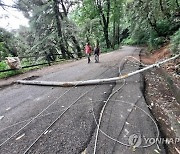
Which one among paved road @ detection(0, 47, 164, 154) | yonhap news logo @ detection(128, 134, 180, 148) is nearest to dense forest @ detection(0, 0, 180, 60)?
paved road @ detection(0, 47, 164, 154)

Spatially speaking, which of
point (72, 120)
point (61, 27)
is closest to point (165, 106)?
point (72, 120)

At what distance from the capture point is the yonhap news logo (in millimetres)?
4004

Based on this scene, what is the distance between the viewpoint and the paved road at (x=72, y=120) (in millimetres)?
3955

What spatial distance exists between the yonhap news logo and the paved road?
0.03 m

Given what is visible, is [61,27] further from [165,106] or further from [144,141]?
[144,141]

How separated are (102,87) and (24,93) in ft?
9.44

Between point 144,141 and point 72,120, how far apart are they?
1.77 metres

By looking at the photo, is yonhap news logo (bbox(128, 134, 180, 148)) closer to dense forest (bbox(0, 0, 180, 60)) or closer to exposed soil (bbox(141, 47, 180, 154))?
exposed soil (bbox(141, 47, 180, 154))

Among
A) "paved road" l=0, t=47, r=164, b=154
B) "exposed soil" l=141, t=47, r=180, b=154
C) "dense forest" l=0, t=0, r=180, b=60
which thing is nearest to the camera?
"paved road" l=0, t=47, r=164, b=154

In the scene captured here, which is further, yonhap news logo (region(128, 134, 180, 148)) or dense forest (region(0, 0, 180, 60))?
dense forest (region(0, 0, 180, 60))

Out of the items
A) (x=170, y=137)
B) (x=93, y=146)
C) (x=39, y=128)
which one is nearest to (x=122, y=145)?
(x=93, y=146)

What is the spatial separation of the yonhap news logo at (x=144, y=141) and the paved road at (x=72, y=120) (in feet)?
0.11

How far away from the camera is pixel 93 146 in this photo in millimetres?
3912

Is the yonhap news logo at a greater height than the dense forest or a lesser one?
lesser
